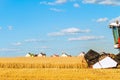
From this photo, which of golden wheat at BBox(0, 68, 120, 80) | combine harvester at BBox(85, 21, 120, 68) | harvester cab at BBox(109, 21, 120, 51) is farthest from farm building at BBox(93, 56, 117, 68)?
harvester cab at BBox(109, 21, 120, 51)

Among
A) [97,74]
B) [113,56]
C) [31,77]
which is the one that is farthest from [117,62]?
[31,77]

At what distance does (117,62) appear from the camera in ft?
102

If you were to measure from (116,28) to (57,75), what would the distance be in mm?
14219

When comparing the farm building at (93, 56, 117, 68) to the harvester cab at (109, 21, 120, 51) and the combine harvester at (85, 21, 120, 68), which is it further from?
the harvester cab at (109, 21, 120, 51)

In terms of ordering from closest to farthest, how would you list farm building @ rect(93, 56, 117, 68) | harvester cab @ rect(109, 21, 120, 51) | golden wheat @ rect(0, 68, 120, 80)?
golden wheat @ rect(0, 68, 120, 80) < farm building @ rect(93, 56, 117, 68) < harvester cab @ rect(109, 21, 120, 51)

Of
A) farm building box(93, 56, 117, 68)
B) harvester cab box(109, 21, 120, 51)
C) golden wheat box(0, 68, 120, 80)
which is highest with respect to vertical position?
harvester cab box(109, 21, 120, 51)

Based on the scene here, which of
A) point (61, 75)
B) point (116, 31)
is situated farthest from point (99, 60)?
point (61, 75)

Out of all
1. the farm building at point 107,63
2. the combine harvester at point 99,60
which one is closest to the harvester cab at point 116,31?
the combine harvester at point 99,60

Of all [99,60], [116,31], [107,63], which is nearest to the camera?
[107,63]

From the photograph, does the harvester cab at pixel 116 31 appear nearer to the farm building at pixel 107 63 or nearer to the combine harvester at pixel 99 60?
the combine harvester at pixel 99 60

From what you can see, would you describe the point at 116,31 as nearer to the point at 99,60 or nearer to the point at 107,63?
the point at 99,60

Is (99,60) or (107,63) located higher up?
(99,60)

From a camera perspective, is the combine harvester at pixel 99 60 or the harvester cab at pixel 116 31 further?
the harvester cab at pixel 116 31

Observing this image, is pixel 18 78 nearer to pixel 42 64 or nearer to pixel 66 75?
pixel 66 75
